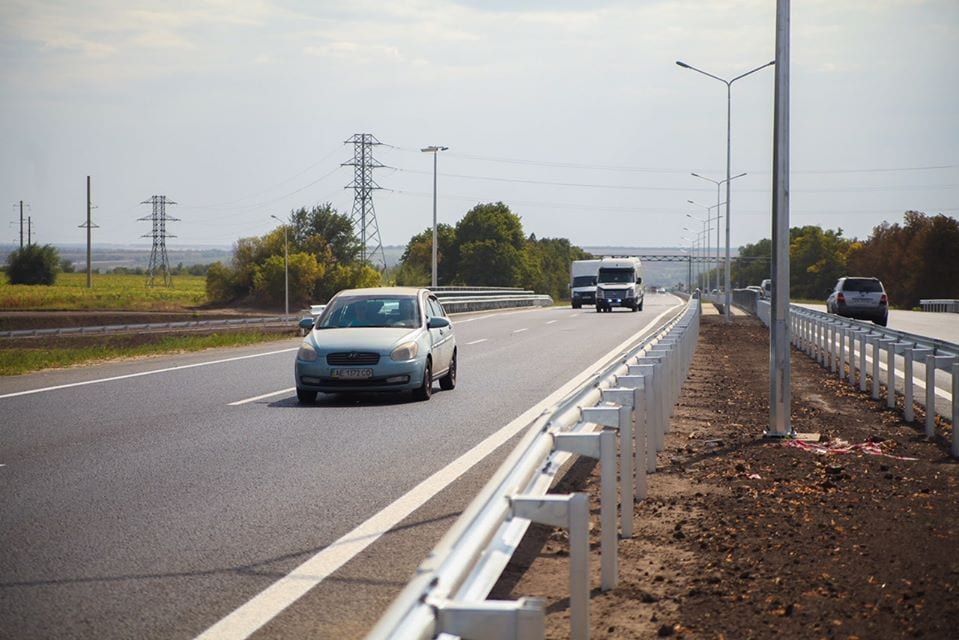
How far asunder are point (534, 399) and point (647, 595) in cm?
1032

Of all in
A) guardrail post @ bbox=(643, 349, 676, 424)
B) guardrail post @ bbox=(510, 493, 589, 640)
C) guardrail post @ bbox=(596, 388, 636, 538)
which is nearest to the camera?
guardrail post @ bbox=(510, 493, 589, 640)

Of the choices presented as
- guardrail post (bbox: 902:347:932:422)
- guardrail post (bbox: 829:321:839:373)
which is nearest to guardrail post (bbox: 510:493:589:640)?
guardrail post (bbox: 902:347:932:422)

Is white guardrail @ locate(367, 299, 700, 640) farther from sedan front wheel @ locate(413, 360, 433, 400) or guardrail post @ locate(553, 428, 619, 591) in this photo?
sedan front wheel @ locate(413, 360, 433, 400)

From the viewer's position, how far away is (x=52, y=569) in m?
6.66

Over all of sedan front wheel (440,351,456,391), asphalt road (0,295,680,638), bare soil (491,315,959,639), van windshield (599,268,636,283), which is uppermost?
van windshield (599,268,636,283)

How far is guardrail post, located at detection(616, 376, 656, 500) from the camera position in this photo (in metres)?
8.61

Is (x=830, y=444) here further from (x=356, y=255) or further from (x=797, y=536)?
(x=356, y=255)

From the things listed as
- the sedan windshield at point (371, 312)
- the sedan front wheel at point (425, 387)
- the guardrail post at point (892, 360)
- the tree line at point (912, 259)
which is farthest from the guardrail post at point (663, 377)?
the tree line at point (912, 259)

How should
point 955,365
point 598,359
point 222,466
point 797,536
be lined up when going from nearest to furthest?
point 797,536 → point 222,466 → point 955,365 → point 598,359

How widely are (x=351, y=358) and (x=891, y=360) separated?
6.75 meters

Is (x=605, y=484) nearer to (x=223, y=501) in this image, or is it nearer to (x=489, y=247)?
(x=223, y=501)

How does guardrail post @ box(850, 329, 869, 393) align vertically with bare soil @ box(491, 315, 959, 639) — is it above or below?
above

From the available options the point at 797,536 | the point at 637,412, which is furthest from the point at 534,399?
the point at 797,536

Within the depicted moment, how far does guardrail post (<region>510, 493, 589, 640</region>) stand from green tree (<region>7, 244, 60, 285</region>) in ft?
382
